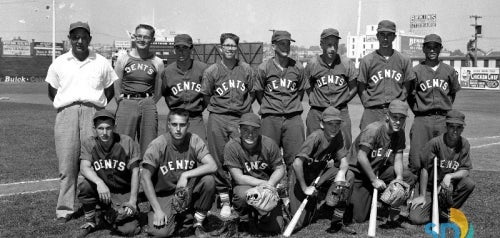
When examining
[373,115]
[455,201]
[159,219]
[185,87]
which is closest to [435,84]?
[373,115]

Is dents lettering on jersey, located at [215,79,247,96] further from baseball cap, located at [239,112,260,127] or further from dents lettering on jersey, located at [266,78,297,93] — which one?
baseball cap, located at [239,112,260,127]

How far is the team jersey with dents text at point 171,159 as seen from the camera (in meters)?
5.55

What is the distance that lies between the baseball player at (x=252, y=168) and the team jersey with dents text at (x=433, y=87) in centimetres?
257

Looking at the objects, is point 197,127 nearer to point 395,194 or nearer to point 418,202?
point 395,194

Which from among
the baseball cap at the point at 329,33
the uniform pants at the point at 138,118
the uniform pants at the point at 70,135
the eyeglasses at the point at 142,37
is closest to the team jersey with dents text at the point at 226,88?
the uniform pants at the point at 138,118

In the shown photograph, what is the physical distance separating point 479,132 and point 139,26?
1196cm

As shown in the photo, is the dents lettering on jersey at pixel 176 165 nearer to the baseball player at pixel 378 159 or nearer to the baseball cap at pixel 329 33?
the baseball player at pixel 378 159

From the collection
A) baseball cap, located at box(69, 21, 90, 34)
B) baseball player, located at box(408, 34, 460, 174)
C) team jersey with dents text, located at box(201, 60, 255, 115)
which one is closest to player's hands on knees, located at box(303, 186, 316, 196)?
team jersey with dents text, located at box(201, 60, 255, 115)

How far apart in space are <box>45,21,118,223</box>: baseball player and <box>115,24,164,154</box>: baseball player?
1.28 feet

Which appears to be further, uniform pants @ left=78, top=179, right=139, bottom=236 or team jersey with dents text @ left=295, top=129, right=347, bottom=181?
team jersey with dents text @ left=295, top=129, right=347, bottom=181

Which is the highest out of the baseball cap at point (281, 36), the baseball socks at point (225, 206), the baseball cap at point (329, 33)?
the baseball cap at point (329, 33)

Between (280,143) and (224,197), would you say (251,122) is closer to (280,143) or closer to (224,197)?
(224,197)

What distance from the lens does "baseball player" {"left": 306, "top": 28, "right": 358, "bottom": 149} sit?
22.7 ft

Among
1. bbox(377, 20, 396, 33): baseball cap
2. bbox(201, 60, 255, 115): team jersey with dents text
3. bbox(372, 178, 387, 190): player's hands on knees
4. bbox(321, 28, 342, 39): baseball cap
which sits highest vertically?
bbox(377, 20, 396, 33): baseball cap
